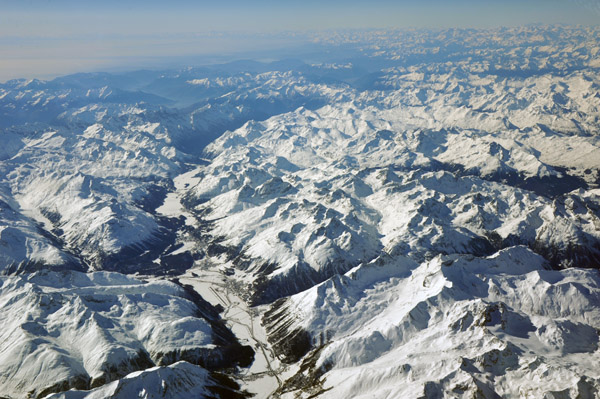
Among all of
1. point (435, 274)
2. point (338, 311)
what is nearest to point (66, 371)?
point (338, 311)

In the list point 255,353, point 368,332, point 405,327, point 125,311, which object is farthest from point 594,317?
point 125,311

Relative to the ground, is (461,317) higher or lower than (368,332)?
higher

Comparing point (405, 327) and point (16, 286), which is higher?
point (16, 286)

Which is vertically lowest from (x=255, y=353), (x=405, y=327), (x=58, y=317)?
(x=255, y=353)

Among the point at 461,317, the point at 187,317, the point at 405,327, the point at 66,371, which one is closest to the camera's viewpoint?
the point at 66,371

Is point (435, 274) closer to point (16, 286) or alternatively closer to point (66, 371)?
point (66, 371)

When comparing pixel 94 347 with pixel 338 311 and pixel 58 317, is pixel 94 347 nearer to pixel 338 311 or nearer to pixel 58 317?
pixel 58 317

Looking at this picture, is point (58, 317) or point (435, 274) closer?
point (58, 317)

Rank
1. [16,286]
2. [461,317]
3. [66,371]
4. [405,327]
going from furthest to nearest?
1. [16,286]
2. [405,327]
3. [461,317]
4. [66,371]

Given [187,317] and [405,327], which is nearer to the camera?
[405,327]
